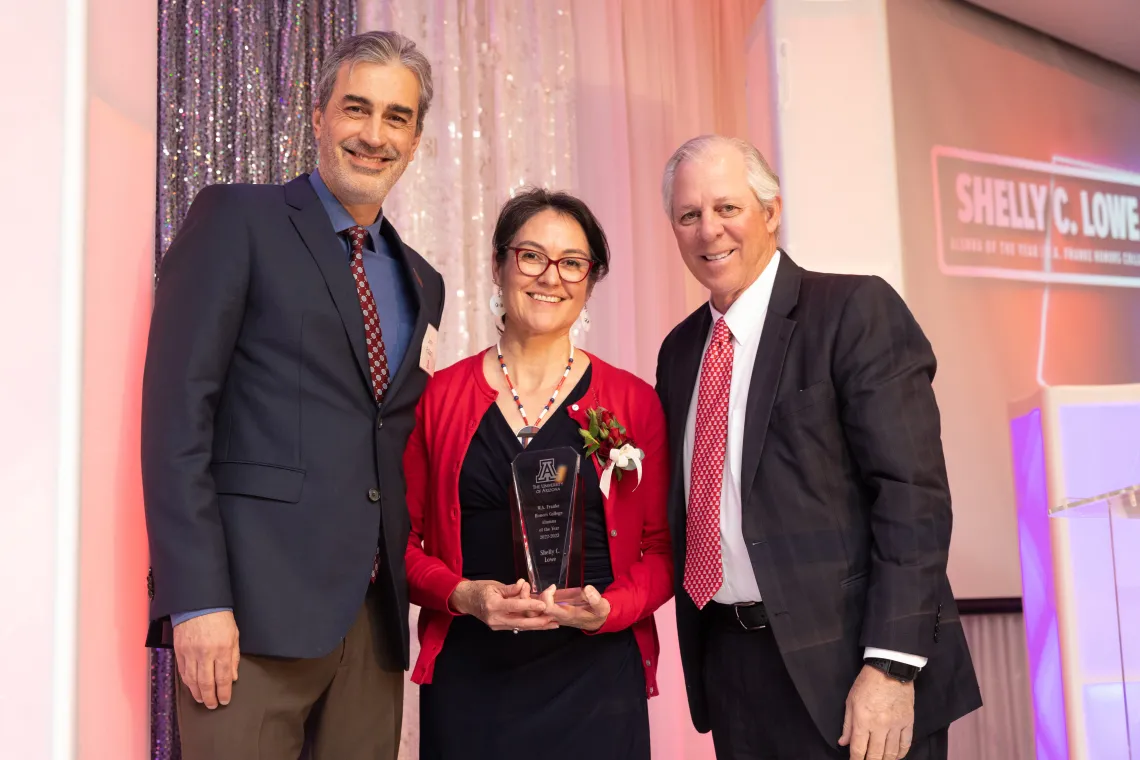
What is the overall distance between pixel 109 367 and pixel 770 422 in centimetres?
118

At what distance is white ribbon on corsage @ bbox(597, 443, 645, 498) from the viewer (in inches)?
82.6

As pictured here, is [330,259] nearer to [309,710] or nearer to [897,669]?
[309,710]

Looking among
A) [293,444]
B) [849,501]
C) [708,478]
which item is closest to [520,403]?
[708,478]

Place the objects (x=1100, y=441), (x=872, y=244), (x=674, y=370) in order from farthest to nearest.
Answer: (x=872, y=244) < (x=1100, y=441) < (x=674, y=370)

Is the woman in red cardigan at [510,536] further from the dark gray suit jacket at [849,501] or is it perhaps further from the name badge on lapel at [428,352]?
the dark gray suit jacket at [849,501]

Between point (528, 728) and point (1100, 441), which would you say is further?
point (1100, 441)

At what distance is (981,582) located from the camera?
4.13m

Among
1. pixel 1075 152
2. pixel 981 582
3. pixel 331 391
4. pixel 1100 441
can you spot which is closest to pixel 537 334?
pixel 331 391

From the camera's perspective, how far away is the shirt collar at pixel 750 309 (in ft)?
6.83

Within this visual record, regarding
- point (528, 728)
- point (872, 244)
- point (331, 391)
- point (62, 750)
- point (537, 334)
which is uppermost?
point (872, 244)

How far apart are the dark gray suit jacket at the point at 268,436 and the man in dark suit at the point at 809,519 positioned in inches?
23.9

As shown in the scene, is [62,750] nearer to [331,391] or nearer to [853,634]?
[331,391]

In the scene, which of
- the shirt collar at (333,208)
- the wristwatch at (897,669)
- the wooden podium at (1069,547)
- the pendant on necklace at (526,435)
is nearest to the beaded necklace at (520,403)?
the pendant on necklace at (526,435)

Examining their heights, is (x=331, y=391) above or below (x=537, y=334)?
below
